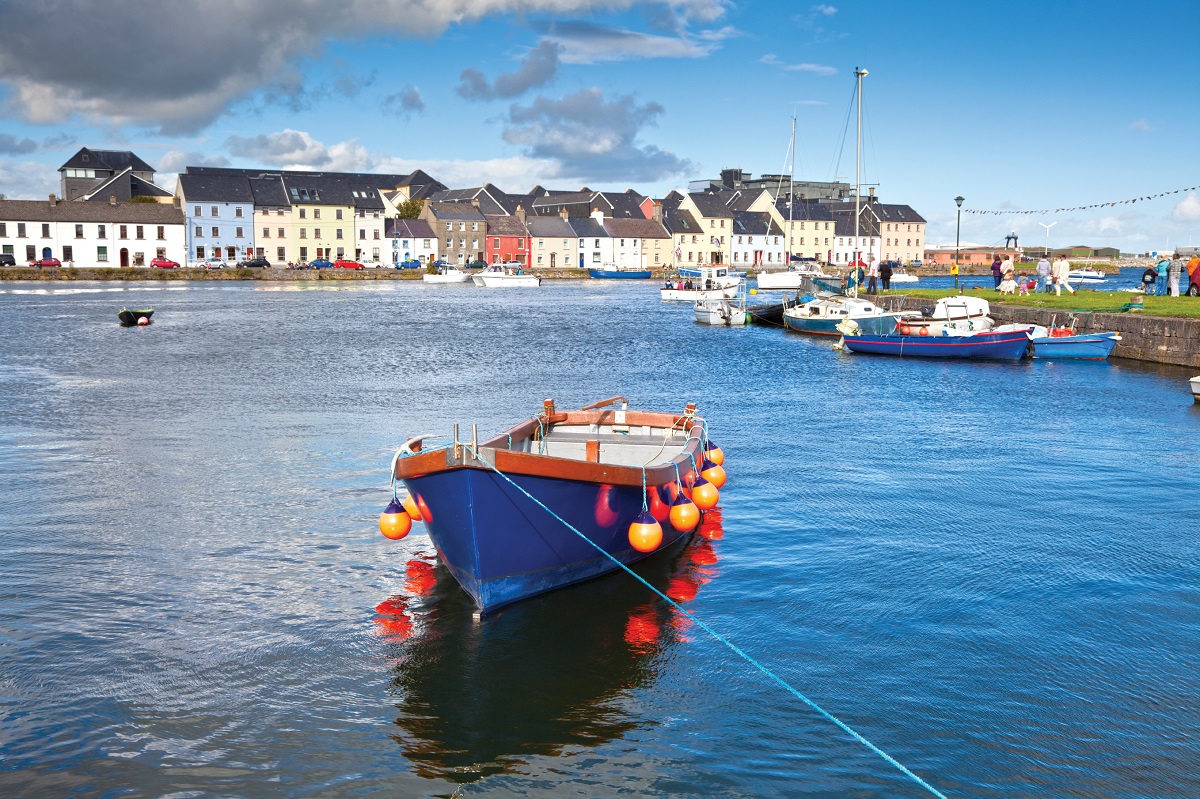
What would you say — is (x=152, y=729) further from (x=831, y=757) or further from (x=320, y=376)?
(x=320, y=376)

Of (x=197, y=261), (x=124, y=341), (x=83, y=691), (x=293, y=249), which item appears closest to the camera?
(x=83, y=691)

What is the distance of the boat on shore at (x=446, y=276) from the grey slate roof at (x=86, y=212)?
27.3 m

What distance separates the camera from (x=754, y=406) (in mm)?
26312

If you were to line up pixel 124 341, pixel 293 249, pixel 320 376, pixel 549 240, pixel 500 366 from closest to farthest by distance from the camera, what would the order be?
pixel 320 376
pixel 500 366
pixel 124 341
pixel 293 249
pixel 549 240

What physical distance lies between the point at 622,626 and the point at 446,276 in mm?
111785

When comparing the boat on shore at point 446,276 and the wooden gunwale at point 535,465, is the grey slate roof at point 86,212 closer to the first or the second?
the boat on shore at point 446,276

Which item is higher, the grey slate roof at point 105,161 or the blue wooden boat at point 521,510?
the grey slate roof at point 105,161

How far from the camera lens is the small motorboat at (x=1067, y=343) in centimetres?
3441

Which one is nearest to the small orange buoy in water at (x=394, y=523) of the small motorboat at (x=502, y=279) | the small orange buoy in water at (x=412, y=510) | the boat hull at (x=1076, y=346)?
the small orange buoy in water at (x=412, y=510)

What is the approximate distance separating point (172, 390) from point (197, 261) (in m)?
94.4

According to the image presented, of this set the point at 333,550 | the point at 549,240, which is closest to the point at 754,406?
the point at 333,550

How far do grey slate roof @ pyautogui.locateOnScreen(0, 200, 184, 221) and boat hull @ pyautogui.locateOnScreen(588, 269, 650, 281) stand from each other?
49.5m

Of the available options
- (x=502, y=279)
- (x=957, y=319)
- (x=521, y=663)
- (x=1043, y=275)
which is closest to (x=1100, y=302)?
(x=957, y=319)

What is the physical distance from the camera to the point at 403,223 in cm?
13175
